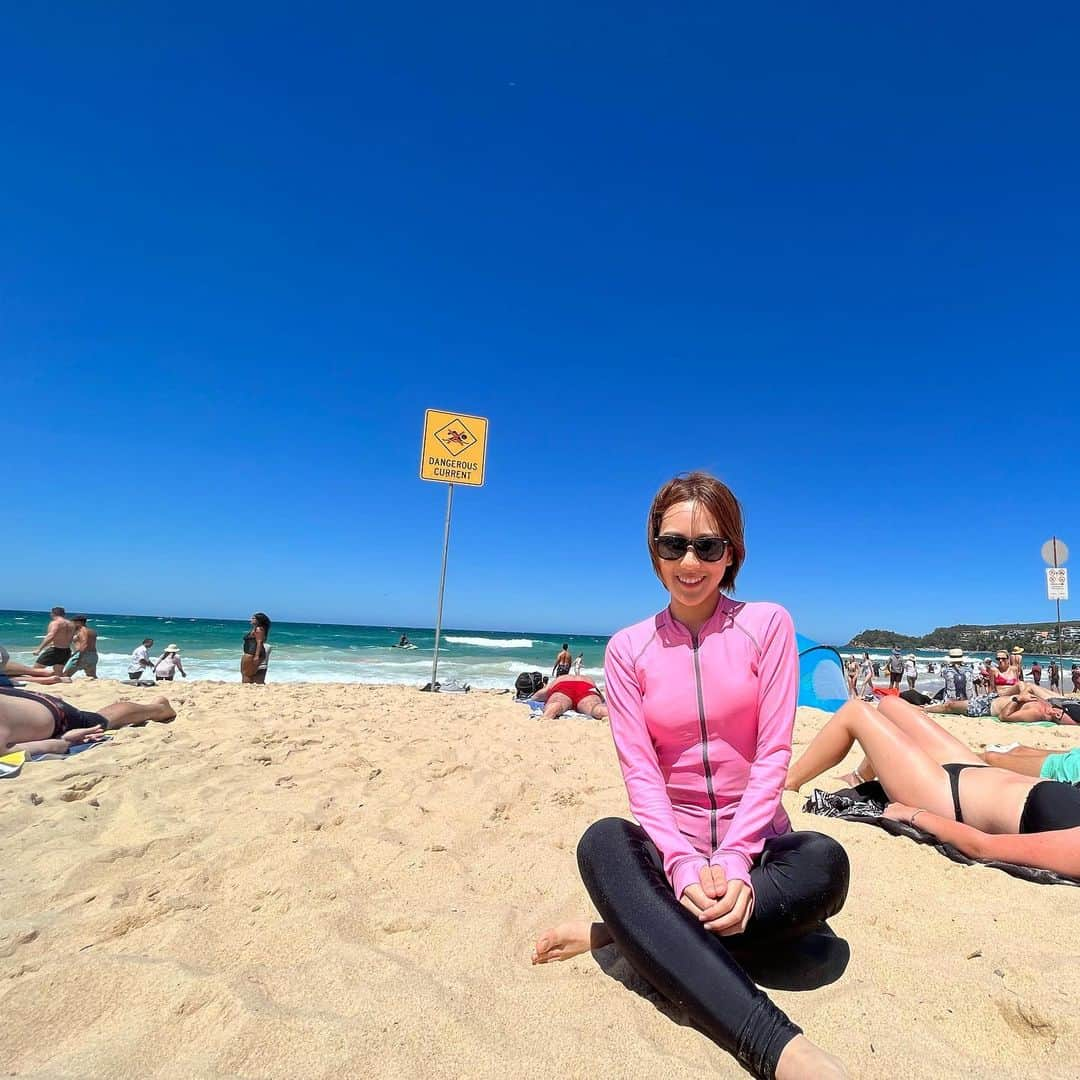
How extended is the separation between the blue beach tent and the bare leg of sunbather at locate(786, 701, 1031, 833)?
6.52 metres

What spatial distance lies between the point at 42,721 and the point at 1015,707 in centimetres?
1070

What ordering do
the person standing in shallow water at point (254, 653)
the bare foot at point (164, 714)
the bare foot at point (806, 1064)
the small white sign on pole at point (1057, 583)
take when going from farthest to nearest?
the small white sign on pole at point (1057, 583) < the person standing in shallow water at point (254, 653) < the bare foot at point (164, 714) < the bare foot at point (806, 1064)

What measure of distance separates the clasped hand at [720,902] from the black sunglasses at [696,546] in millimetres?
907

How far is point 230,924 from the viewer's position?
199 centimetres

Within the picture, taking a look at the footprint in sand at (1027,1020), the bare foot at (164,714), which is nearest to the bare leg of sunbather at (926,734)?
the footprint in sand at (1027,1020)

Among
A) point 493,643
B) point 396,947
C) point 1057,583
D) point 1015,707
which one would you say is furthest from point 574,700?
point 493,643

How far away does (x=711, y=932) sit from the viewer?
1.55m

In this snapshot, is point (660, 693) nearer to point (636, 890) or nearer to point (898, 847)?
point (636, 890)

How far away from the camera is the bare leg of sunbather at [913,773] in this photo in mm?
2570

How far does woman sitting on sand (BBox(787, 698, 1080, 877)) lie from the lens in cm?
236

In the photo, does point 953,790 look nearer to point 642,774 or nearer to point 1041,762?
point 1041,762

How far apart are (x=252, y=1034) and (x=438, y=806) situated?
1.80 m

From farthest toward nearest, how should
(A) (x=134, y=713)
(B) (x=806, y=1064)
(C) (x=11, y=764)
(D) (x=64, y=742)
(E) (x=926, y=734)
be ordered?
(A) (x=134, y=713)
(D) (x=64, y=742)
(C) (x=11, y=764)
(E) (x=926, y=734)
(B) (x=806, y=1064)

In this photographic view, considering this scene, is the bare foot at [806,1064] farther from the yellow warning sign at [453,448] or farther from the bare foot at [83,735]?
the yellow warning sign at [453,448]
